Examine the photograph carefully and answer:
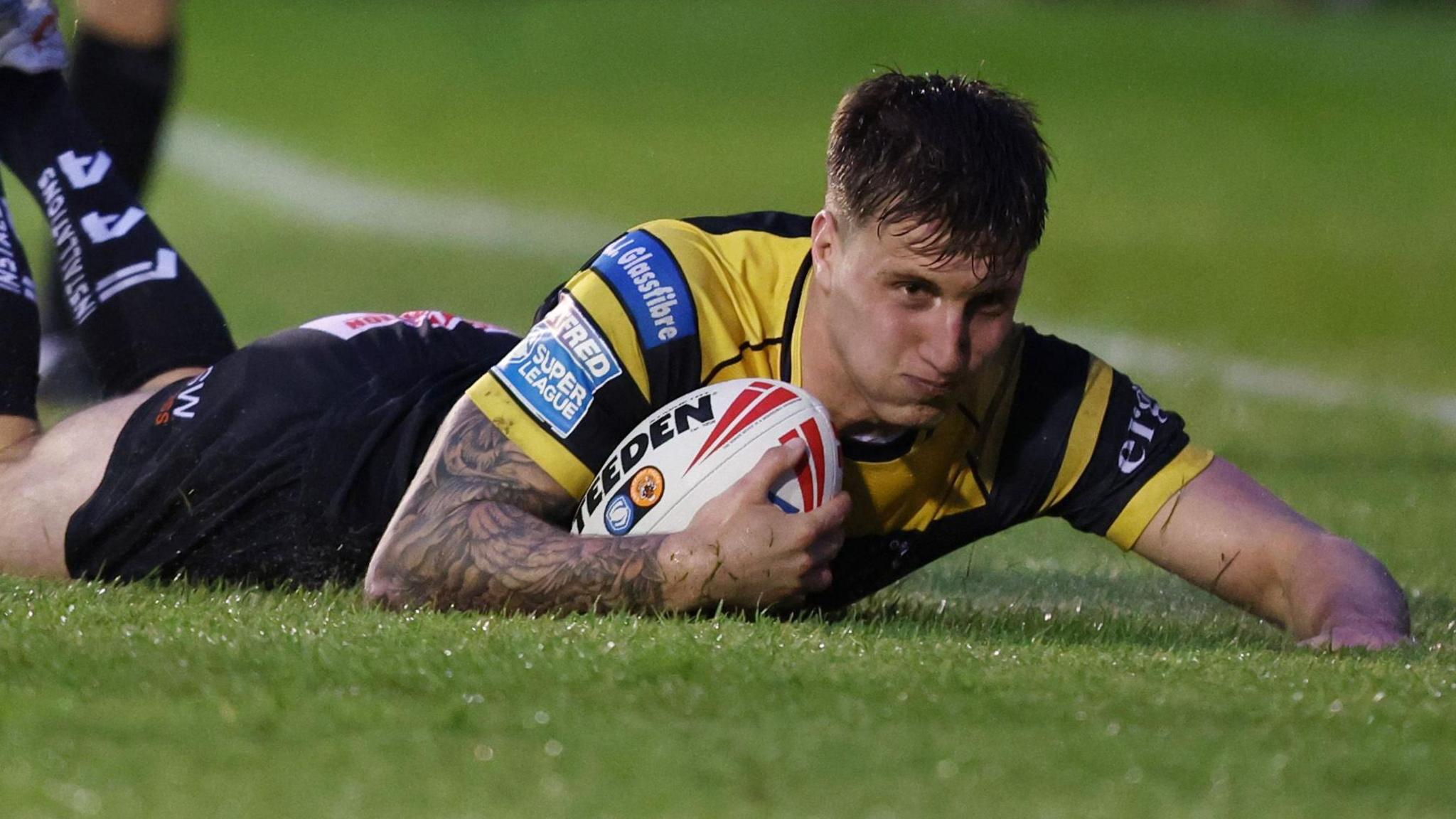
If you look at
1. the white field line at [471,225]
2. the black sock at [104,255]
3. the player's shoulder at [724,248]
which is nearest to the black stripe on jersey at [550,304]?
the player's shoulder at [724,248]

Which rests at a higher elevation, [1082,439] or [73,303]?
[1082,439]

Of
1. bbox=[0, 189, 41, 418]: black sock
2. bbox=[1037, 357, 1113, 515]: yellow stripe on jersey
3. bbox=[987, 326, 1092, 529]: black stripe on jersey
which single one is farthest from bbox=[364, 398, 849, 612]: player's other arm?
bbox=[0, 189, 41, 418]: black sock

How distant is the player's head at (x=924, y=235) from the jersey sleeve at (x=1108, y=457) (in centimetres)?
43

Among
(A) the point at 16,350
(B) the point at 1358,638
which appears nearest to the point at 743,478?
(B) the point at 1358,638

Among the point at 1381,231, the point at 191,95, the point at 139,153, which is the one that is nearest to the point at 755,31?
the point at 191,95

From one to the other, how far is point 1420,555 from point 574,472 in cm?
333

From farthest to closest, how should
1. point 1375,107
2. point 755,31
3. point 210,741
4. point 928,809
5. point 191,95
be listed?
point 755,31, point 191,95, point 1375,107, point 210,741, point 928,809

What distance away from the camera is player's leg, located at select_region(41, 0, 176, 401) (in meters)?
7.50

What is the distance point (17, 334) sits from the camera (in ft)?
20.0

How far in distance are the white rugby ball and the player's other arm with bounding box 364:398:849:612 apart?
0.07 meters

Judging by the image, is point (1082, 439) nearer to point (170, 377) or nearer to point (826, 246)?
point (826, 246)

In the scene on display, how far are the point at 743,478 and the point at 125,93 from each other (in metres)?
3.57

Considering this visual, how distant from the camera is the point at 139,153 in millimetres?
7555

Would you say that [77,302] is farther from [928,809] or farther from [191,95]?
[191,95]
